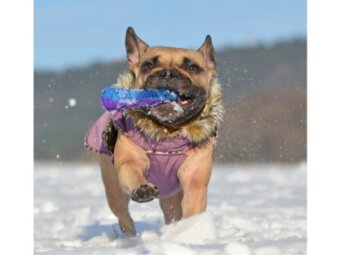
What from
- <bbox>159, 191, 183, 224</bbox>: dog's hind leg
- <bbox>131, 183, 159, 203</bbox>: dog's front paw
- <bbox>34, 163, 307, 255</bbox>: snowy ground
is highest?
<bbox>131, 183, 159, 203</bbox>: dog's front paw

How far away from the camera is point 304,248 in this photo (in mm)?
4000

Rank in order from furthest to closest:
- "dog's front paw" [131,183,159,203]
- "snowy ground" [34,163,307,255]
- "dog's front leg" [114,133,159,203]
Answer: "dog's front leg" [114,133,159,203] → "dog's front paw" [131,183,159,203] → "snowy ground" [34,163,307,255]

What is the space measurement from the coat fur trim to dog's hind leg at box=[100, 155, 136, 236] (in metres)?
0.54

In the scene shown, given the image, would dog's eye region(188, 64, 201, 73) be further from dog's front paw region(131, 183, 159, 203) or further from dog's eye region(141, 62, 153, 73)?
dog's front paw region(131, 183, 159, 203)

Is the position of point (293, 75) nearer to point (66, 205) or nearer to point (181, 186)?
point (66, 205)

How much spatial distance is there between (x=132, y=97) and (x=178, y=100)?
0.28 m

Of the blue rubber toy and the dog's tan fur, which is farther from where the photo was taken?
the dog's tan fur

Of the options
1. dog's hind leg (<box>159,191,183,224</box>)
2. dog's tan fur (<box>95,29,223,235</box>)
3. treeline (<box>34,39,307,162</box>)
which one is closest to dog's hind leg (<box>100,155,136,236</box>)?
dog's hind leg (<box>159,191,183,224</box>)

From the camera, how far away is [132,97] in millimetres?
4824

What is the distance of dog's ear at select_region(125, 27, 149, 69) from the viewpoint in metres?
5.09
